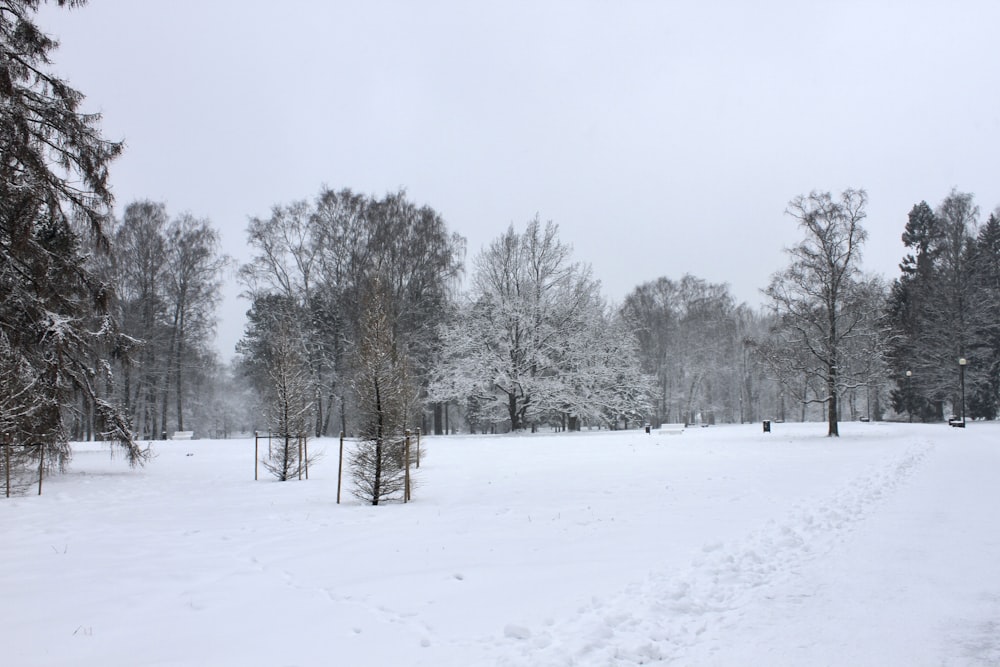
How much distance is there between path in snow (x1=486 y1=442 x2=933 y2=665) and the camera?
4398 mm

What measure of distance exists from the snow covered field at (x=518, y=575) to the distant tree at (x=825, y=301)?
1539 cm

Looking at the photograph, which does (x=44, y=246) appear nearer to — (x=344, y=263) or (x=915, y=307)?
(x=344, y=263)

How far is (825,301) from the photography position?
28.7 metres

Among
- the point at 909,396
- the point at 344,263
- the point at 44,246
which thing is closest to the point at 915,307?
the point at 909,396

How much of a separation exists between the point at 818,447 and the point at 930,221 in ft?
122

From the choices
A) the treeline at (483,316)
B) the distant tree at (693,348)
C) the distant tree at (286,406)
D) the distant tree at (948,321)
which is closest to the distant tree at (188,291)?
the treeline at (483,316)

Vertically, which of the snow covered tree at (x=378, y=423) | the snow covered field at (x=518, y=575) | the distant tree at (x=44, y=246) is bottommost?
the snow covered field at (x=518, y=575)

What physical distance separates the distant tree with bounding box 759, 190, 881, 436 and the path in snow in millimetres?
21955

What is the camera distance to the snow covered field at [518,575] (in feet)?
14.9

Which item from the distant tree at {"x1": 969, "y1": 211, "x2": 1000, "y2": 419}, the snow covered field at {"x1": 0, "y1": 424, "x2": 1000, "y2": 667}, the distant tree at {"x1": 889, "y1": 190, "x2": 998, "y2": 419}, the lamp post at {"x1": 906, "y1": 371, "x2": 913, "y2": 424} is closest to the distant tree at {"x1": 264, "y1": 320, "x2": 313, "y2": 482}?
the snow covered field at {"x1": 0, "y1": 424, "x2": 1000, "y2": 667}

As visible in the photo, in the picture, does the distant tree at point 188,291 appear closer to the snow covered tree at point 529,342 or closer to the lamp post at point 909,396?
the snow covered tree at point 529,342

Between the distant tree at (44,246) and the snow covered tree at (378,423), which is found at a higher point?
the distant tree at (44,246)

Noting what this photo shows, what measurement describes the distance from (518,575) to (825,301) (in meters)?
27.3

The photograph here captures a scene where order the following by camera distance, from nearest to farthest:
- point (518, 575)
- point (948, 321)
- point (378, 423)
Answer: point (518, 575) < point (378, 423) < point (948, 321)
